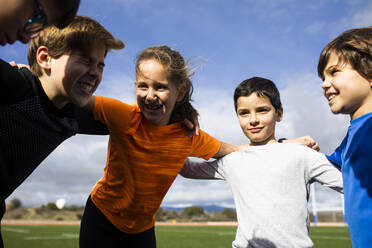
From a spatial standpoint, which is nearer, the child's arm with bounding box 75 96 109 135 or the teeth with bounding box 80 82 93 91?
the teeth with bounding box 80 82 93 91

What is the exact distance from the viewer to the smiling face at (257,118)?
261cm

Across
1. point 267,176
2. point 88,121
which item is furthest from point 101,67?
point 267,176

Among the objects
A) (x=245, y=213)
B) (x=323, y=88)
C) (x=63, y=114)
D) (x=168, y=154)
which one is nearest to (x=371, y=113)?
(x=323, y=88)

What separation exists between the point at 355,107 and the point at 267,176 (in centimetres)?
82

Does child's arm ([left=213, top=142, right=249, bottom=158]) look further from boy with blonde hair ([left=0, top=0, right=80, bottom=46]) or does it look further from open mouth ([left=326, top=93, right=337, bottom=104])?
boy with blonde hair ([left=0, top=0, right=80, bottom=46])

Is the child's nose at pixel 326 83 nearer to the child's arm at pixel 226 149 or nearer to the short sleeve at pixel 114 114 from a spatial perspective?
the child's arm at pixel 226 149

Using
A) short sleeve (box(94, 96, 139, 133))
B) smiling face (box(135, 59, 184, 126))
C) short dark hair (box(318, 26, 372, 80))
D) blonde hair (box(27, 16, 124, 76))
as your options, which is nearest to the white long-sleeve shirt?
short dark hair (box(318, 26, 372, 80))

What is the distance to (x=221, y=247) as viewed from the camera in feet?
27.0

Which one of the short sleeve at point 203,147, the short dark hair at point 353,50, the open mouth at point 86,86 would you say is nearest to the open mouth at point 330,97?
the short dark hair at point 353,50

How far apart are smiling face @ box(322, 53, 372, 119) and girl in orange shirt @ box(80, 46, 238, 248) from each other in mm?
1260

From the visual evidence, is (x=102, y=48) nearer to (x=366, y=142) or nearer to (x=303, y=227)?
(x=366, y=142)

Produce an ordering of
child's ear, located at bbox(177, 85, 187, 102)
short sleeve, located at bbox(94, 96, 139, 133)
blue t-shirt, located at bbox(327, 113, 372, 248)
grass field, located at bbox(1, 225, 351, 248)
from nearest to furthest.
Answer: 1. blue t-shirt, located at bbox(327, 113, 372, 248)
2. short sleeve, located at bbox(94, 96, 139, 133)
3. child's ear, located at bbox(177, 85, 187, 102)
4. grass field, located at bbox(1, 225, 351, 248)

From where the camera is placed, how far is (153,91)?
2.52 meters

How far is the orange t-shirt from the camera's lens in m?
2.46
